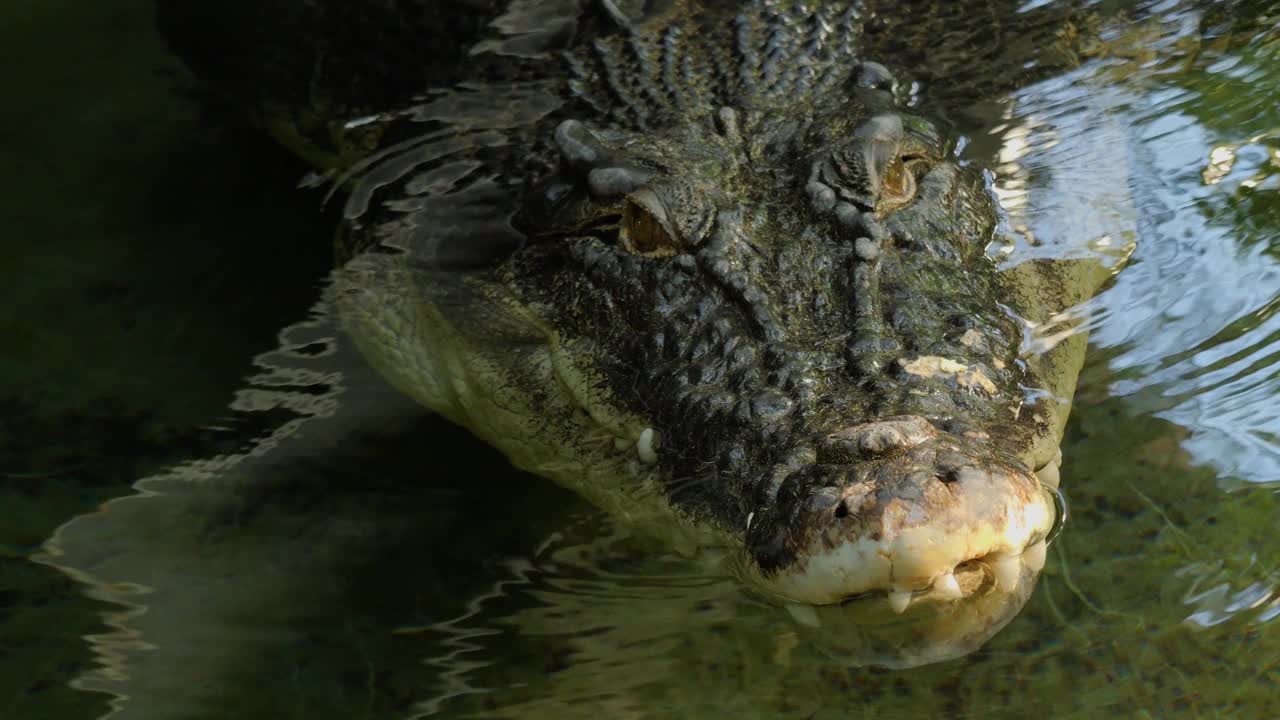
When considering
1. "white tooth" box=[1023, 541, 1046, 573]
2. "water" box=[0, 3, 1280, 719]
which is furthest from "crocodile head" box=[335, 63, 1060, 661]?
"water" box=[0, 3, 1280, 719]

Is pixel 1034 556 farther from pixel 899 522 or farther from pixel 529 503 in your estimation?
pixel 529 503

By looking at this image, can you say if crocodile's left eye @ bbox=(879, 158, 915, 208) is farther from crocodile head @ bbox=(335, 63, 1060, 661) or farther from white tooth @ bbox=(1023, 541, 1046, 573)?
white tooth @ bbox=(1023, 541, 1046, 573)

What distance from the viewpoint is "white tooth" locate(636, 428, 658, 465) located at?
7.78ft

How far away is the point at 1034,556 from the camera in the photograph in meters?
2.04

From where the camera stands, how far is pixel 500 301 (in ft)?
10.1

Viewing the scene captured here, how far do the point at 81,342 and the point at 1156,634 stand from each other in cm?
294

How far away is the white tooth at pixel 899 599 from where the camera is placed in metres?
1.86

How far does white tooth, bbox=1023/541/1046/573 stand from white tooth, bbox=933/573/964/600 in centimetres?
19

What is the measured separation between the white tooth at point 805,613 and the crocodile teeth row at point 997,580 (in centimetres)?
16

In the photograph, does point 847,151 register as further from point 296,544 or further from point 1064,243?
point 296,544

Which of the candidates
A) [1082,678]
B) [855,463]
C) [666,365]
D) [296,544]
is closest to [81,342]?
[296,544]

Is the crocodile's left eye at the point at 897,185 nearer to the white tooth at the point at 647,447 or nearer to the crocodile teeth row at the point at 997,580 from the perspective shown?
the white tooth at the point at 647,447

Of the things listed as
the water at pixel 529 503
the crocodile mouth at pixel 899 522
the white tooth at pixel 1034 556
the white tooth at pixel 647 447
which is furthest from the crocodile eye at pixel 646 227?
the white tooth at pixel 1034 556

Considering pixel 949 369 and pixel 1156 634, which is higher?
pixel 949 369
